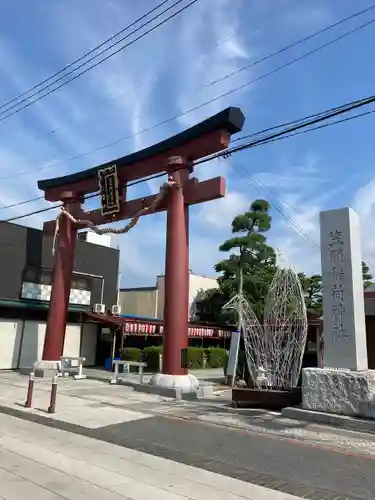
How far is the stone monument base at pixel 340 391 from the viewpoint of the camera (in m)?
9.65

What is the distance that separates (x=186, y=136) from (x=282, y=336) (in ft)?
24.0

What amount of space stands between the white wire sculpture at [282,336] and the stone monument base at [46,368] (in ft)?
30.5

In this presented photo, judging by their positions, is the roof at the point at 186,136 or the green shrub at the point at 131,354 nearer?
the roof at the point at 186,136

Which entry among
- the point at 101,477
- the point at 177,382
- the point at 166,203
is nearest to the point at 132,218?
the point at 166,203

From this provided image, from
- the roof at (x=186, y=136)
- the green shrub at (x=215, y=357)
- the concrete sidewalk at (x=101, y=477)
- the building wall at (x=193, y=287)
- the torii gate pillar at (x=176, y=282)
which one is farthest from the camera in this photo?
the building wall at (x=193, y=287)

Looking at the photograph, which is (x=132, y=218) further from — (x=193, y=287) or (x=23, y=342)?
(x=193, y=287)

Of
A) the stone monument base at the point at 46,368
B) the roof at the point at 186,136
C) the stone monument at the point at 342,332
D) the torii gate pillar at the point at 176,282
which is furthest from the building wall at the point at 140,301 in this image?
the stone monument at the point at 342,332

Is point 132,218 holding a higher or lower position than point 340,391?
higher

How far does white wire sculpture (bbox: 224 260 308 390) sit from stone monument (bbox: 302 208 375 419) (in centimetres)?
224

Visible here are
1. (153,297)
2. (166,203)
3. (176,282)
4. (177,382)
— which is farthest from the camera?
(153,297)

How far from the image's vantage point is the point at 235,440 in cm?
845

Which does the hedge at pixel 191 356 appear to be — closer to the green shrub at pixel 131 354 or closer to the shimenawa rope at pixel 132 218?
the green shrub at pixel 131 354

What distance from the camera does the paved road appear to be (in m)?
6.13

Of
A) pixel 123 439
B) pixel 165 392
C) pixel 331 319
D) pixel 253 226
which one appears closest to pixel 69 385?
pixel 165 392
